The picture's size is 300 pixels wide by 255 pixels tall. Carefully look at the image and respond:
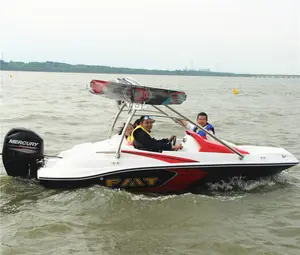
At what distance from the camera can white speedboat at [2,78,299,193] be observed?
676cm

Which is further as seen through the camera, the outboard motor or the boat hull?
the outboard motor

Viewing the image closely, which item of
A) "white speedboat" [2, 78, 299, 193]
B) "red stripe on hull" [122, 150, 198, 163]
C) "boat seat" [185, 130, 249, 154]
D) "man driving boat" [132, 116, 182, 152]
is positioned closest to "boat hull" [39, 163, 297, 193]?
"white speedboat" [2, 78, 299, 193]

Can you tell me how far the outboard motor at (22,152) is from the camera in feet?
22.8

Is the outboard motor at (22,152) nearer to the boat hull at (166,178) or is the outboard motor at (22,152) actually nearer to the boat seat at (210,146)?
the boat hull at (166,178)

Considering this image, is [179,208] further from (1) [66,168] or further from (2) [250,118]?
(2) [250,118]

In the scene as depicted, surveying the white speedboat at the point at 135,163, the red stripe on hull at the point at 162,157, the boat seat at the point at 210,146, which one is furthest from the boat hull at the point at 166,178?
the boat seat at the point at 210,146

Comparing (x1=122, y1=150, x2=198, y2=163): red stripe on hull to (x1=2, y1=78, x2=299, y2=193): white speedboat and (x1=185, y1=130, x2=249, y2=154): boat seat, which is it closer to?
(x1=2, y1=78, x2=299, y2=193): white speedboat

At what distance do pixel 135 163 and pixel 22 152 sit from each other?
196 cm

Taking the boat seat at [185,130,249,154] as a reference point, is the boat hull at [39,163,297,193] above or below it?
below

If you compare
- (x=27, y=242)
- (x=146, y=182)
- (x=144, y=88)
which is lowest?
(x=27, y=242)

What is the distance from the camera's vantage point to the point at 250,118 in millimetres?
20094

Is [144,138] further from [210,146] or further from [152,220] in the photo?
[152,220]

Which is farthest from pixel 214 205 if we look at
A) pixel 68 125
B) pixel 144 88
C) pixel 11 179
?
pixel 68 125

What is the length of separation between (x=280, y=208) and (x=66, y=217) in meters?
3.49
